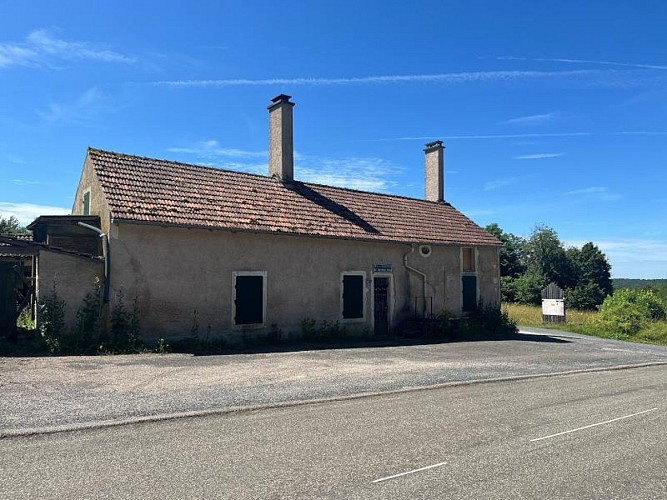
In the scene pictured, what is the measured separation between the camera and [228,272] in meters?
14.3

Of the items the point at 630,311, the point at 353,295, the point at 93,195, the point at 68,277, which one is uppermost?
the point at 93,195

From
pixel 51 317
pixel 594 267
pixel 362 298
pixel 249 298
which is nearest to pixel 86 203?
pixel 51 317

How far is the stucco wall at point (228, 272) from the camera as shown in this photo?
507 inches

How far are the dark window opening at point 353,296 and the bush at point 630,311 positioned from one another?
13.5 metres

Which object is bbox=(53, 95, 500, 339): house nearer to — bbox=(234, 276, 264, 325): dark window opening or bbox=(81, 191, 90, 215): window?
bbox=(234, 276, 264, 325): dark window opening

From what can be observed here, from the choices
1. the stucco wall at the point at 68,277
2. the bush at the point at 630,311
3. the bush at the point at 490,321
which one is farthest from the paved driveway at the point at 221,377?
the bush at the point at 630,311

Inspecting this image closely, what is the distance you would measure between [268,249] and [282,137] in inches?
217

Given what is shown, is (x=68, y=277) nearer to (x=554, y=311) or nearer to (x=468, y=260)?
(x=468, y=260)

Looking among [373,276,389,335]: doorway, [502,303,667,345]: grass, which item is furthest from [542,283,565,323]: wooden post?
[373,276,389,335]: doorway

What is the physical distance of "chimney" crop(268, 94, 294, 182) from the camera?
1894 cm

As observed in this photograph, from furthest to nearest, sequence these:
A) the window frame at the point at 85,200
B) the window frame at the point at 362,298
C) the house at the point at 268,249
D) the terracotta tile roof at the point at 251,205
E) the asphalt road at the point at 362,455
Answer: the window frame at the point at 362,298 < the window frame at the point at 85,200 < the terracotta tile roof at the point at 251,205 < the house at the point at 268,249 < the asphalt road at the point at 362,455

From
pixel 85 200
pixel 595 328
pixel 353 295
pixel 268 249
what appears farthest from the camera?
pixel 595 328

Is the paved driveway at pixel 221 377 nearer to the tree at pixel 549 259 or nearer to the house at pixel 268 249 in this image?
the house at pixel 268 249

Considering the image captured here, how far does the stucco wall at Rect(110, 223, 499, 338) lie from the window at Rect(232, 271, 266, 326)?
0.15m
